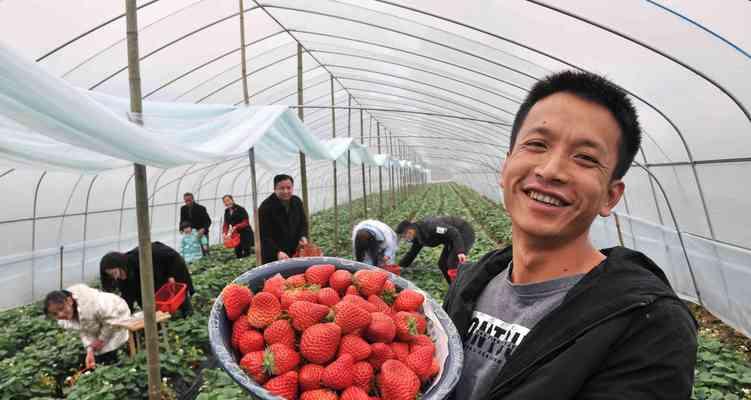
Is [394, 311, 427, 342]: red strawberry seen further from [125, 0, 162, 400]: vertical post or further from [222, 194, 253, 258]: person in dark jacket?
[222, 194, 253, 258]: person in dark jacket

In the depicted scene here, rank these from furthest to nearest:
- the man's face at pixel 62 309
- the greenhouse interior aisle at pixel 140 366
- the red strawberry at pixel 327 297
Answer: the man's face at pixel 62 309, the greenhouse interior aisle at pixel 140 366, the red strawberry at pixel 327 297

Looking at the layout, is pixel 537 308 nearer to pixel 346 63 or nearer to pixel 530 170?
pixel 530 170

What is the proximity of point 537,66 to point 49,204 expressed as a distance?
9131mm

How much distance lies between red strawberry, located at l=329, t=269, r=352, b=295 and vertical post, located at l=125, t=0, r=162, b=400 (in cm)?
222

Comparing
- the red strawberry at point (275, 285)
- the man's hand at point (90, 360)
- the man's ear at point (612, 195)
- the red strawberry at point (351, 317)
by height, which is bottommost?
the man's hand at point (90, 360)

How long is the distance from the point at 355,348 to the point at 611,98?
3.28 ft

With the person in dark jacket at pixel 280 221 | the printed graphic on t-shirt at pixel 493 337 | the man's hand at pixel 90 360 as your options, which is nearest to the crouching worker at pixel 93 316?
the man's hand at pixel 90 360

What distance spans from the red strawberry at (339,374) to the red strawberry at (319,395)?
26 mm

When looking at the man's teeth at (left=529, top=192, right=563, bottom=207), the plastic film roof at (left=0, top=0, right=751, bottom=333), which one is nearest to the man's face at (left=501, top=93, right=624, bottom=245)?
the man's teeth at (left=529, top=192, right=563, bottom=207)

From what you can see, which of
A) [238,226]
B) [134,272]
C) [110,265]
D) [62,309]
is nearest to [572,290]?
[62,309]

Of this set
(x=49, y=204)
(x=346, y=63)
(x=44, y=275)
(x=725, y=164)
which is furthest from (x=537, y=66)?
(x=44, y=275)

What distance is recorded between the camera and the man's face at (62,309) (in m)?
4.48

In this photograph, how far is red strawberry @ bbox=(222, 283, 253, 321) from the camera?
144cm

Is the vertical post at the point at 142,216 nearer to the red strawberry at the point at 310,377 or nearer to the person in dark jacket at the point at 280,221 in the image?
→ the person in dark jacket at the point at 280,221
